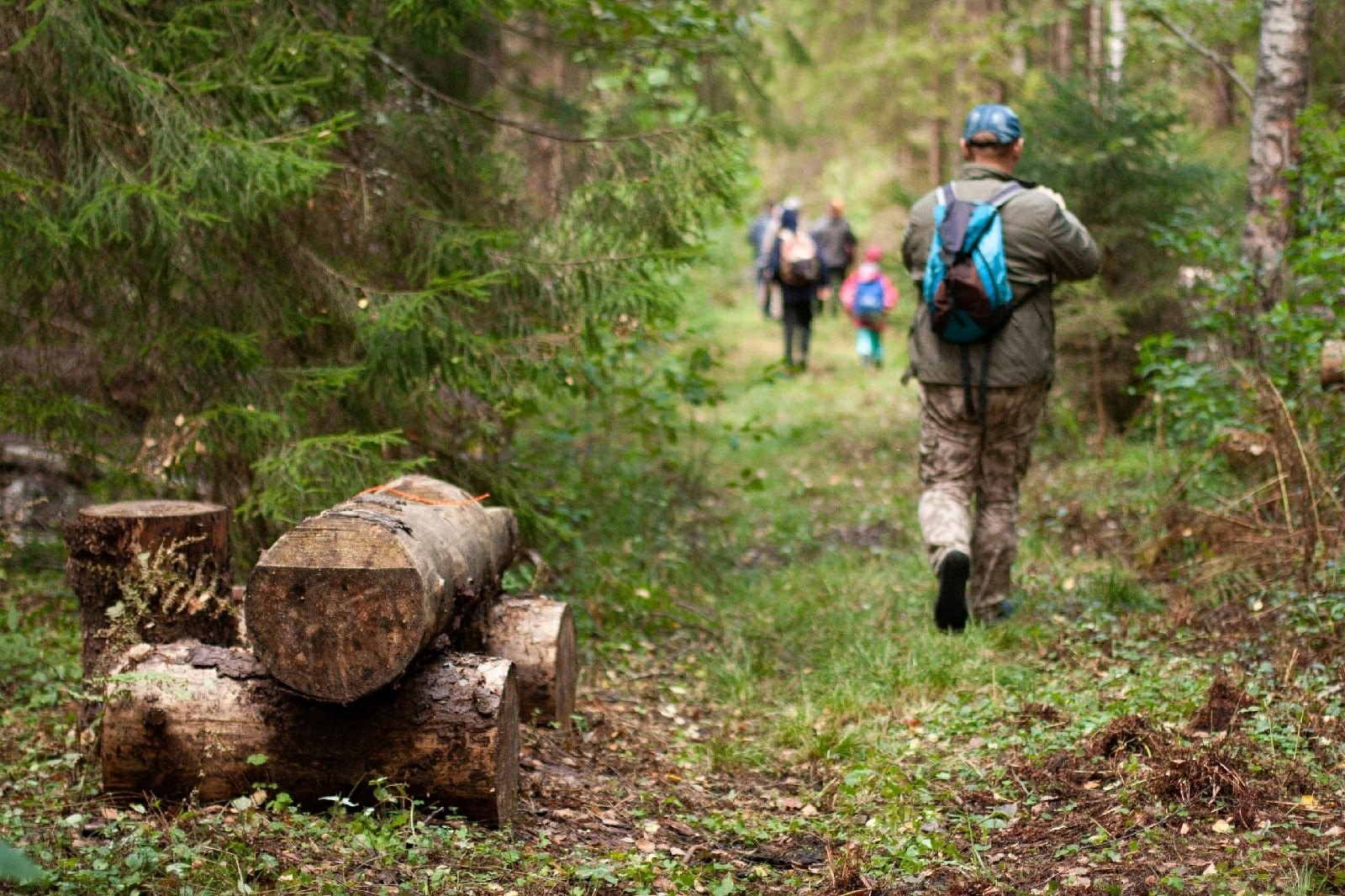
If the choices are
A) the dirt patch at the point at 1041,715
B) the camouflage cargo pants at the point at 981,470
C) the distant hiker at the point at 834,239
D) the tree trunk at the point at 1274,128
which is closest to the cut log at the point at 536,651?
the dirt patch at the point at 1041,715

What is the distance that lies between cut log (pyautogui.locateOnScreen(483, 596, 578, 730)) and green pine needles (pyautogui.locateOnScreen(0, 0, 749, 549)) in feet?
3.04

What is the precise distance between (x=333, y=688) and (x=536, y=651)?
1.24 meters

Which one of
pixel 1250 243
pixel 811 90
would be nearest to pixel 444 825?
pixel 1250 243

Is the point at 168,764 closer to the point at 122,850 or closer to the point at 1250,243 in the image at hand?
the point at 122,850

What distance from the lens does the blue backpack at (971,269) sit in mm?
6090

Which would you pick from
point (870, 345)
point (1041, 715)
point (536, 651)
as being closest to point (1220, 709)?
point (1041, 715)

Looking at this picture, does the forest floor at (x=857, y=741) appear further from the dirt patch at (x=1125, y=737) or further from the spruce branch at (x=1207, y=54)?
the spruce branch at (x=1207, y=54)

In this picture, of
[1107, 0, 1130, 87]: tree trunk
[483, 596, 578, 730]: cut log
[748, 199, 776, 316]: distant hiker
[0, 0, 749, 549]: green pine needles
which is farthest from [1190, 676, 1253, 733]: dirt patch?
[748, 199, 776, 316]: distant hiker

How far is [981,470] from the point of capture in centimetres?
659

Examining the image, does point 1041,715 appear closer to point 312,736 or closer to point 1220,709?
point 1220,709

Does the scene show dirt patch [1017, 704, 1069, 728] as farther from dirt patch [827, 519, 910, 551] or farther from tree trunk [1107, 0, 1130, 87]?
tree trunk [1107, 0, 1130, 87]

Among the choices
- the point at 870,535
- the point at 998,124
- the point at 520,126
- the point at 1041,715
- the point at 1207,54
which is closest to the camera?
the point at 1041,715

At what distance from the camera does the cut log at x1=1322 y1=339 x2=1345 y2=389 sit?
20.0 feet

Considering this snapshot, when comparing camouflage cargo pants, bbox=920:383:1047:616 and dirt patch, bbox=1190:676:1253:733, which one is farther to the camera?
→ camouflage cargo pants, bbox=920:383:1047:616
